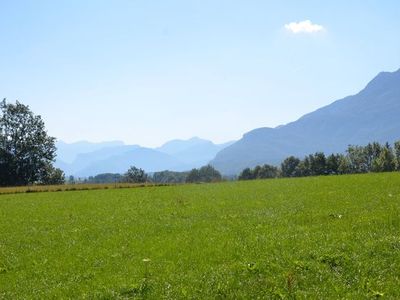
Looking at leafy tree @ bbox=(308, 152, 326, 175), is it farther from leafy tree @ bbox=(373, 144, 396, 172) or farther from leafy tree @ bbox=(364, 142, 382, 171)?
leafy tree @ bbox=(364, 142, 382, 171)

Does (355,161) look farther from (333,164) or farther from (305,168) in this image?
(333,164)

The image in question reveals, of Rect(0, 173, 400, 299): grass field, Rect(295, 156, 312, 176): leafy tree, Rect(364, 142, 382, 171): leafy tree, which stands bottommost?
Rect(0, 173, 400, 299): grass field

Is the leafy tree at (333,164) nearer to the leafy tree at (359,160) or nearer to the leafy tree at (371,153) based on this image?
the leafy tree at (359,160)

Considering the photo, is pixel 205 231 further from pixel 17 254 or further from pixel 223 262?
pixel 17 254

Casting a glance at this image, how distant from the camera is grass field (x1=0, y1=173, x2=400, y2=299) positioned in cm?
1395

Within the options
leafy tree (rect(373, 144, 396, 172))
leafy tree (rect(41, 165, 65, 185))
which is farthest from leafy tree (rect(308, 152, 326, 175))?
leafy tree (rect(41, 165, 65, 185))

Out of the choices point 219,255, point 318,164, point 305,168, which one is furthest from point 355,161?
point 219,255

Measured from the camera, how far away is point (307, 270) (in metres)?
14.7

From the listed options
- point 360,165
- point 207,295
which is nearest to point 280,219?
point 207,295

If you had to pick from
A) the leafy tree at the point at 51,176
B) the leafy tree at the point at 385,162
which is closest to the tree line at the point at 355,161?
the leafy tree at the point at 385,162

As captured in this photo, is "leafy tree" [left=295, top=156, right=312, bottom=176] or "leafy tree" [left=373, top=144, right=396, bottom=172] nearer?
"leafy tree" [left=373, top=144, right=396, bottom=172]

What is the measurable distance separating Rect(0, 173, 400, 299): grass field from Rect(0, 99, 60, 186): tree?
10894 centimetres

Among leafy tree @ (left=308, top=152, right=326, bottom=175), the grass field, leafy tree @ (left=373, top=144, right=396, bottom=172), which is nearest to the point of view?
the grass field

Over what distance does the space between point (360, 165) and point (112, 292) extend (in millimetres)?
188119
